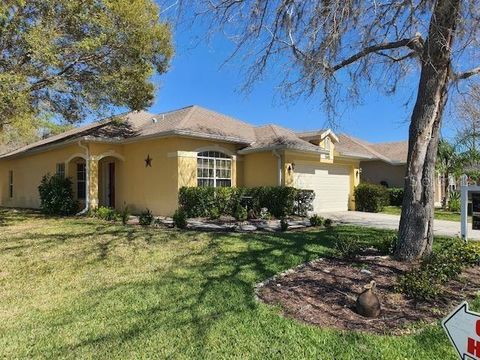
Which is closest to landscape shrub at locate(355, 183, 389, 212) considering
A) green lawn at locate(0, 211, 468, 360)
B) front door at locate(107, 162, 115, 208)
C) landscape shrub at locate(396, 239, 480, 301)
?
green lawn at locate(0, 211, 468, 360)

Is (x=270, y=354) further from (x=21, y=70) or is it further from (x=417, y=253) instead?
(x=21, y=70)

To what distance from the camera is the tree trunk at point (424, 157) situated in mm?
7008

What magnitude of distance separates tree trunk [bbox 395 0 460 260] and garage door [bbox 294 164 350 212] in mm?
10015

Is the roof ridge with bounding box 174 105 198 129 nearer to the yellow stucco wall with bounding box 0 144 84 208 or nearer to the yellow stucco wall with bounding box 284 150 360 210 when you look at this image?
the yellow stucco wall with bounding box 284 150 360 210

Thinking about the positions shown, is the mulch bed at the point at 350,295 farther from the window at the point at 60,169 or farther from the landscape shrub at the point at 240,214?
the window at the point at 60,169

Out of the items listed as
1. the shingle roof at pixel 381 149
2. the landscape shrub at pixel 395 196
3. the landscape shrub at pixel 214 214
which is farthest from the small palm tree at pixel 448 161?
the landscape shrub at pixel 214 214

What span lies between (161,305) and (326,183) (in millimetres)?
15267

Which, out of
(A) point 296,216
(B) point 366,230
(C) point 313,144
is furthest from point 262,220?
(C) point 313,144

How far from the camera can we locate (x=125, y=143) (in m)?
17.1

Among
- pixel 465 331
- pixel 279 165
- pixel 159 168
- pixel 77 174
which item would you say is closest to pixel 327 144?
pixel 279 165

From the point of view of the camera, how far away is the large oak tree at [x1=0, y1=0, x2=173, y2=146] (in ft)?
37.4

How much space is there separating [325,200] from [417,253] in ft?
40.9

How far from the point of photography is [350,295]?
212 inches

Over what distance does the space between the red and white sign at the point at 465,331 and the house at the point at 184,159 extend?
12821mm
